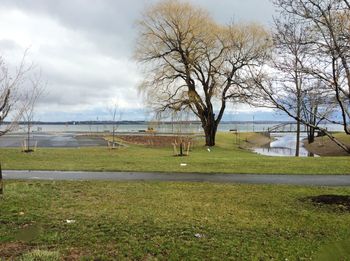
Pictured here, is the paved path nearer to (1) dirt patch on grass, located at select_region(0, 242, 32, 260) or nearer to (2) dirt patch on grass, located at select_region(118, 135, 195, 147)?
(1) dirt patch on grass, located at select_region(0, 242, 32, 260)

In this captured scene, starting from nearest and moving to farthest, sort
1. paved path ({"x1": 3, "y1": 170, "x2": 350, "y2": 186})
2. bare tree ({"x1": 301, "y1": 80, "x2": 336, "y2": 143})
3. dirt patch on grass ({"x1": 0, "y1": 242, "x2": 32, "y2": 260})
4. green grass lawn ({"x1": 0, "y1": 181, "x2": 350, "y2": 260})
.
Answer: dirt patch on grass ({"x1": 0, "y1": 242, "x2": 32, "y2": 260}) < green grass lawn ({"x1": 0, "y1": 181, "x2": 350, "y2": 260}) < bare tree ({"x1": 301, "y1": 80, "x2": 336, "y2": 143}) < paved path ({"x1": 3, "y1": 170, "x2": 350, "y2": 186})

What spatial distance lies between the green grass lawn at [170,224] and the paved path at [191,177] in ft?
6.83

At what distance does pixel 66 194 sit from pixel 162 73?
82.1 ft

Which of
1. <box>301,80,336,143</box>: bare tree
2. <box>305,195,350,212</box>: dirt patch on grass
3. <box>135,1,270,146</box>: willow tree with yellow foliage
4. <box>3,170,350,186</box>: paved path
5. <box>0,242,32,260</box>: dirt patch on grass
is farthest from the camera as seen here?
<box>135,1,270,146</box>: willow tree with yellow foliage

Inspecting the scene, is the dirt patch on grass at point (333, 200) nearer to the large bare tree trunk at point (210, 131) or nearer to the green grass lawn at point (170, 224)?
the green grass lawn at point (170, 224)

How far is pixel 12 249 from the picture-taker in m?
6.21

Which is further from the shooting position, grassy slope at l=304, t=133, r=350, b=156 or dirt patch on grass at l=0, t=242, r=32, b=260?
grassy slope at l=304, t=133, r=350, b=156

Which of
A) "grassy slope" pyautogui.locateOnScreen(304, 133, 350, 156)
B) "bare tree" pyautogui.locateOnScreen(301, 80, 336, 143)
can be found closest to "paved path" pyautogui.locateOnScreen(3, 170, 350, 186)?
"bare tree" pyautogui.locateOnScreen(301, 80, 336, 143)

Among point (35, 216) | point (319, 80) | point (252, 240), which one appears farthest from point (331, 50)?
point (35, 216)

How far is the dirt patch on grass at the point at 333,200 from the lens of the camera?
378 inches

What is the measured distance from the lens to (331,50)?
321 inches

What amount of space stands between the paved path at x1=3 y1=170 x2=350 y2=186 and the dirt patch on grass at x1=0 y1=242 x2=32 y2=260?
26.2 feet

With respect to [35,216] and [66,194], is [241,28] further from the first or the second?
[35,216]

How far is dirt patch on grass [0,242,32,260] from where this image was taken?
19.4 ft
